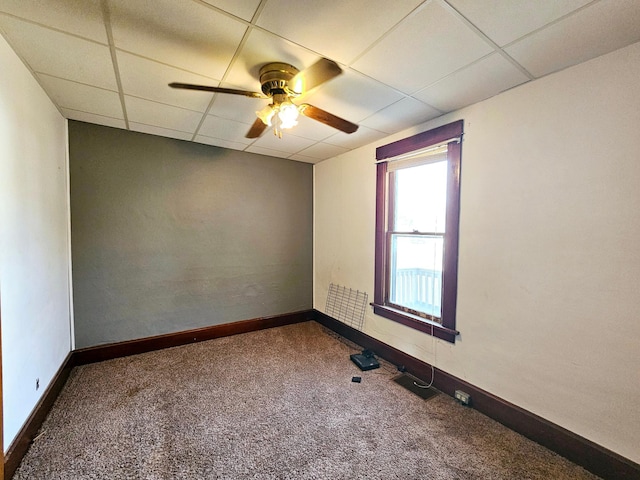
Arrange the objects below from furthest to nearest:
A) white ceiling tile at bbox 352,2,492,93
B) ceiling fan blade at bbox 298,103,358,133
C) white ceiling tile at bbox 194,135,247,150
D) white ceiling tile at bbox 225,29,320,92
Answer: white ceiling tile at bbox 194,135,247,150
ceiling fan blade at bbox 298,103,358,133
white ceiling tile at bbox 225,29,320,92
white ceiling tile at bbox 352,2,492,93

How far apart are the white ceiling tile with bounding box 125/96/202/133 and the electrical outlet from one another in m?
3.34

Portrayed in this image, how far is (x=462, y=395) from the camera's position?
2.19m

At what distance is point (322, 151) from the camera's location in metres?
3.53

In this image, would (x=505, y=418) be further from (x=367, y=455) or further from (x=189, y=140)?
(x=189, y=140)

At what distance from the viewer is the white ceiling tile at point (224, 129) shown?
259cm

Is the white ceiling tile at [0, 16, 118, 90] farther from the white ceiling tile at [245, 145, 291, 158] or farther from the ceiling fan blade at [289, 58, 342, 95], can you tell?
the white ceiling tile at [245, 145, 291, 158]

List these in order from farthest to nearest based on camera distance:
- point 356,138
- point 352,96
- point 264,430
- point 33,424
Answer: point 356,138 → point 352,96 → point 264,430 → point 33,424

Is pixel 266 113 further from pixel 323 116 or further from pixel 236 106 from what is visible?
pixel 236 106

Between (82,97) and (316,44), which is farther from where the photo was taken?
(82,97)

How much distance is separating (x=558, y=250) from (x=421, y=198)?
1.19 metres

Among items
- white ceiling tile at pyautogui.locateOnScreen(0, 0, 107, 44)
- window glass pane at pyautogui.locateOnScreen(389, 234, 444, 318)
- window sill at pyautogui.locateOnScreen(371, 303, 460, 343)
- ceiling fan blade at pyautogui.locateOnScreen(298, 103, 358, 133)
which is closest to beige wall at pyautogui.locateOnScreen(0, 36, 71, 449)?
white ceiling tile at pyautogui.locateOnScreen(0, 0, 107, 44)

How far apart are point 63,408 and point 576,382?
366cm

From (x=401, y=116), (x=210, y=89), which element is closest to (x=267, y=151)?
(x=401, y=116)

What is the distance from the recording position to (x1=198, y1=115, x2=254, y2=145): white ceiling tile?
259 centimetres
